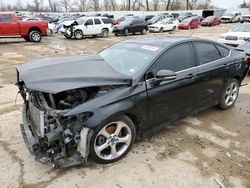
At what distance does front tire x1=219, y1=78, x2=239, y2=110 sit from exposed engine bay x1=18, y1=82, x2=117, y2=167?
287 cm

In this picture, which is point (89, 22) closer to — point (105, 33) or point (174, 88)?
point (105, 33)

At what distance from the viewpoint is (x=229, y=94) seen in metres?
5.38

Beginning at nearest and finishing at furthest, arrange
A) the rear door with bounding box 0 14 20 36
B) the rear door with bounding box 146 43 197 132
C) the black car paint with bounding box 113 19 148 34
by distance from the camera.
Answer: the rear door with bounding box 146 43 197 132 → the rear door with bounding box 0 14 20 36 → the black car paint with bounding box 113 19 148 34

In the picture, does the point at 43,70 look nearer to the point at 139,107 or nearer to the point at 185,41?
the point at 139,107

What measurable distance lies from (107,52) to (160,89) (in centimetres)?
137

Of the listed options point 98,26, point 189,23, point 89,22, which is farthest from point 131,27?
point 189,23

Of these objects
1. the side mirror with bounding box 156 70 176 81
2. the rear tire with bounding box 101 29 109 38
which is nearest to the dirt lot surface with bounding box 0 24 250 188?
the side mirror with bounding box 156 70 176 81

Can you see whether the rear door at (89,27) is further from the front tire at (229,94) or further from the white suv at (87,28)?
the front tire at (229,94)

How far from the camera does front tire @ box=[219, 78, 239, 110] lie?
5168 millimetres

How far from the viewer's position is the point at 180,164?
353cm

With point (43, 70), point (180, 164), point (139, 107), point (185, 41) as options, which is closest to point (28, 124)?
point (43, 70)

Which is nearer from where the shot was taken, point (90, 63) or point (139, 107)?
point (139, 107)

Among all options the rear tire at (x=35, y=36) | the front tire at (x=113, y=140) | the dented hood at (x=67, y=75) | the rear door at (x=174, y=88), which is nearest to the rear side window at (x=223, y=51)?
the rear door at (x=174, y=88)

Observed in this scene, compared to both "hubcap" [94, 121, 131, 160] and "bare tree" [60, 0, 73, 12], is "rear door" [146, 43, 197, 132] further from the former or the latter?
"bare tree" [60, 0, 73, 12]
